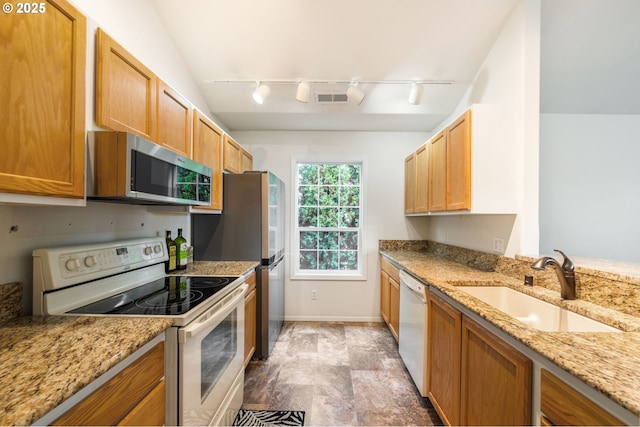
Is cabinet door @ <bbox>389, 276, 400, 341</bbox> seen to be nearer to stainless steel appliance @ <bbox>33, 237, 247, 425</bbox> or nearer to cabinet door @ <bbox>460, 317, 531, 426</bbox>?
cabinet door @ <bbox>460, 317, 531, 426</bbox>

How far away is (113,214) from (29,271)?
540 mm

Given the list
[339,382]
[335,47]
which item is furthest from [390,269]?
[335,47]

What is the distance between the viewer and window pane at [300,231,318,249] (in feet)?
11.8

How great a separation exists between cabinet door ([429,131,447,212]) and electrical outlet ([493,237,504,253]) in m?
0.46

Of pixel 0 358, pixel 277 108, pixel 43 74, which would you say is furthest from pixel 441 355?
pixel 277 108

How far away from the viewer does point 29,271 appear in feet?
3.80

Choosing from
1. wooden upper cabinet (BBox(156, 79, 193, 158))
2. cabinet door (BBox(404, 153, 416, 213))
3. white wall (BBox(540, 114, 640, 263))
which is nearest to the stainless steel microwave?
wooden upper cabinet (BBox(156, 79, 193, 158))

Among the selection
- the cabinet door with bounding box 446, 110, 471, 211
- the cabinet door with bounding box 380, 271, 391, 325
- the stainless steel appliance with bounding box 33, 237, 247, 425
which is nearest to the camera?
the stainless steel appliance with bounding box 33, 237, 247, 425

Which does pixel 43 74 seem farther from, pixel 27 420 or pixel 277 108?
pixel 277 108

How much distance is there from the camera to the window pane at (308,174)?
3.59 m

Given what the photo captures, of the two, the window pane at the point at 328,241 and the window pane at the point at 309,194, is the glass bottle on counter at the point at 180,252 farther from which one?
the window pane at the point at 328,241

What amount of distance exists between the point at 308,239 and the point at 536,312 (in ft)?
8.38

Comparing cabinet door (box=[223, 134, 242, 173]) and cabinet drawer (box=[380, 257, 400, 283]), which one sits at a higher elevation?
cabinet door (box=[223, 134, 242, 173])

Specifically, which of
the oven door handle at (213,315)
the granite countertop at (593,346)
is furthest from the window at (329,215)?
the granite countertop at (593,346)
